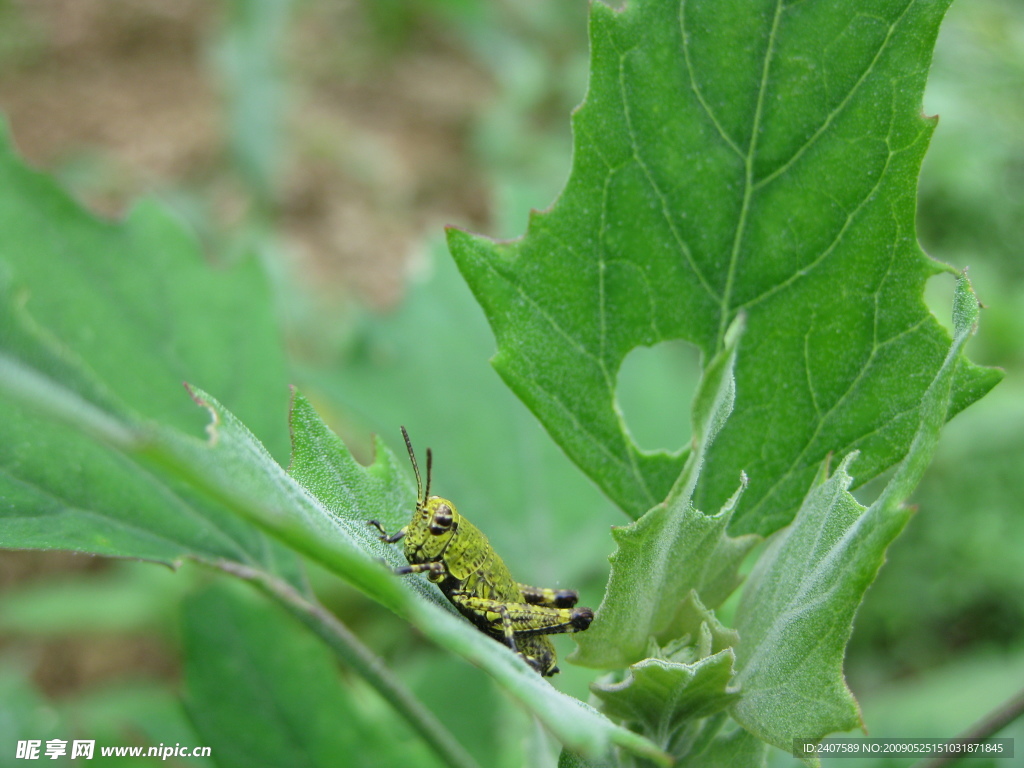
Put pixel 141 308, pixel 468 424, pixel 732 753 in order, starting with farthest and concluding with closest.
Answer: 1. pixel 468 424
2. pixel 141 308
3. pixel 732 753

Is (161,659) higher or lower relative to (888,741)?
higher

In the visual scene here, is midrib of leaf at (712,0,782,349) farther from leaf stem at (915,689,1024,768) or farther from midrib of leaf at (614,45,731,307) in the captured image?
leaf stem at (915,689,1024,768)

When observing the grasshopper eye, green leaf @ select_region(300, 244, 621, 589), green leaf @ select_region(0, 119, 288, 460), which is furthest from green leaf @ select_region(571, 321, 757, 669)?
green leaf @ select_region(300, 244, 621, 589)

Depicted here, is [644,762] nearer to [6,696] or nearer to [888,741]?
[888,741]

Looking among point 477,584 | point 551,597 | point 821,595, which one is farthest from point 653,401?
point 821,595

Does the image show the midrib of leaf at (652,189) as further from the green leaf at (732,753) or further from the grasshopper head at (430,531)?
the green leaf at (732,753)

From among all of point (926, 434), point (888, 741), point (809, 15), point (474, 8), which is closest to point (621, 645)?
point (926, 434)

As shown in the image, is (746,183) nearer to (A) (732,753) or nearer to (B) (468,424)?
(A) (732,753)

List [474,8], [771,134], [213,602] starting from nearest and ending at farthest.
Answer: [771,134] < [213,602] < [474,8]
